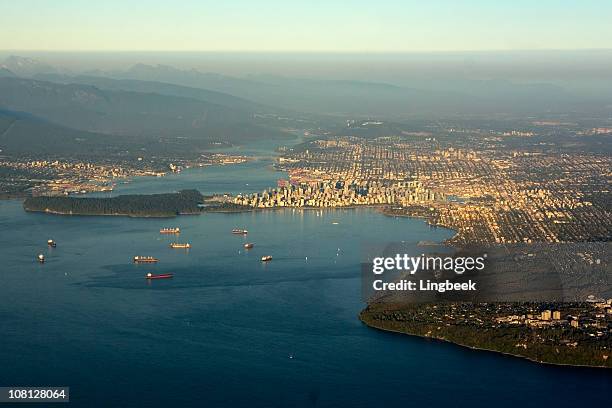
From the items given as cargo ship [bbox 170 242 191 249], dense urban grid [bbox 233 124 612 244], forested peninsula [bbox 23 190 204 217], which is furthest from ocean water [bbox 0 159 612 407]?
forested peninsula [bbox 23 190 204 217]

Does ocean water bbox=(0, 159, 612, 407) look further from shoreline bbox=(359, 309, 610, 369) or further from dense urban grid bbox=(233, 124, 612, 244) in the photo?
dense urban grid bbox=(233, 124, 612, 244)

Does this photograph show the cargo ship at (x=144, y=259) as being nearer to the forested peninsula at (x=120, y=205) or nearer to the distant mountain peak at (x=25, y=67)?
the forested peninsula at (x=120, y=205)

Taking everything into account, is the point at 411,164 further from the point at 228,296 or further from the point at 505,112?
the point at 505,112

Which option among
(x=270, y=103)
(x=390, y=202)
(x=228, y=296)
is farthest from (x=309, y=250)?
(x=270, y=103)

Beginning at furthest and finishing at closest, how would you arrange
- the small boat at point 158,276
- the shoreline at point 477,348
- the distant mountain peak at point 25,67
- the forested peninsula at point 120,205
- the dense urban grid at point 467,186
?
the distant mountain peak at point 25,67 < the forested peninsula at point 120,205 < the dense urban grid at point 467,186 < the small boat at point 158,276 < the shoreline at point 477,348

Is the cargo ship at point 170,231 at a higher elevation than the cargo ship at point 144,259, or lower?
higher

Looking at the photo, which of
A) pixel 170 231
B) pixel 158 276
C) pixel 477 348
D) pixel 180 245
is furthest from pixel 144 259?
pixel 477 348

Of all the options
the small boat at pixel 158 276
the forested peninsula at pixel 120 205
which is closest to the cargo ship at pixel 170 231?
the forested peninsula at pixel 120 205

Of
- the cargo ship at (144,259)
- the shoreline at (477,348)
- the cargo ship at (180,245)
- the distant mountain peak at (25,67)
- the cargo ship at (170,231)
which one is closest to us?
the shoreline at (477,348)
